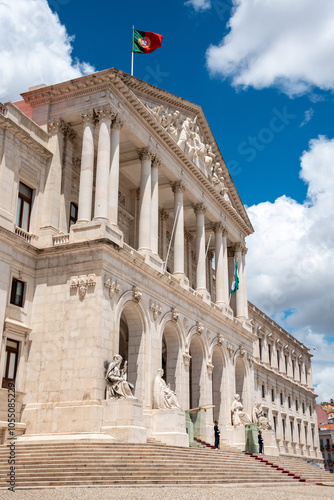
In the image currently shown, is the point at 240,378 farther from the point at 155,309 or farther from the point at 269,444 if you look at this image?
the point at 155,309

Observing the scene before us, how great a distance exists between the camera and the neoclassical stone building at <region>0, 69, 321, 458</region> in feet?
93.0

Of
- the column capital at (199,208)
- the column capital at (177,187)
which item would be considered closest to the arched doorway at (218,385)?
the column capital at (199,208)

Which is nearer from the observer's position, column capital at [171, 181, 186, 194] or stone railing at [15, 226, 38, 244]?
stone railing at [15, 226, 38, 244]

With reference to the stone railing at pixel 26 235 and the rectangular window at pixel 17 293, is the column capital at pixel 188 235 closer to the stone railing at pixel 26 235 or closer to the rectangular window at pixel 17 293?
the stone railing at pixel 26 235

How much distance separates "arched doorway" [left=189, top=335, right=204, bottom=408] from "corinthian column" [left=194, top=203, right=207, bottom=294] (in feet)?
13.1

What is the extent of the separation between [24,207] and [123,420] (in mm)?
12627

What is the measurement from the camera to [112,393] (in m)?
27.8

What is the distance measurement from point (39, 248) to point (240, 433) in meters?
20.9

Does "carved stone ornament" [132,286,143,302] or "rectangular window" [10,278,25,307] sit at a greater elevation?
"carved stone ornament" [132,286,143,302]

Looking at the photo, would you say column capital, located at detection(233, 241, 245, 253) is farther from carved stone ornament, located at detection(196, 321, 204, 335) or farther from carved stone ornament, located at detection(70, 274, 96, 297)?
carved stone ornament, located at detection(70, 274, 96, 297)

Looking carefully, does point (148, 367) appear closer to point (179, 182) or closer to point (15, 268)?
point (15, 268)

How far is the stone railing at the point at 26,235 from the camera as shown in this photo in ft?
100

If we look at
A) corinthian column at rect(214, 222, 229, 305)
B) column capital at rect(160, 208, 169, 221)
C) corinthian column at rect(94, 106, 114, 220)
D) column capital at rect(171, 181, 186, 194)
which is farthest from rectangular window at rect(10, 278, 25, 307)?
corinthian column at rect(214, 222, 229, 305)

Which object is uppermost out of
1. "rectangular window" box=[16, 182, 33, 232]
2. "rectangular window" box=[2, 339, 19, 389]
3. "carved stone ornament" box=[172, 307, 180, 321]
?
"rectangular window" box=[16, 182, 33, 232]
